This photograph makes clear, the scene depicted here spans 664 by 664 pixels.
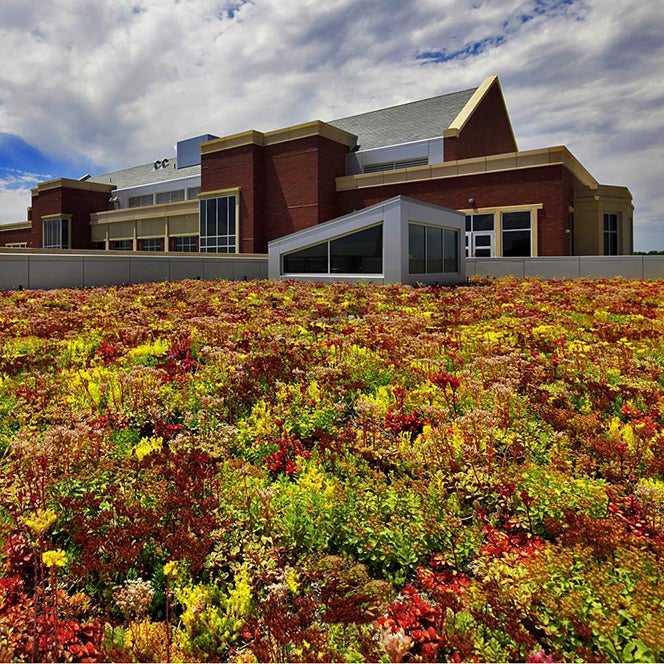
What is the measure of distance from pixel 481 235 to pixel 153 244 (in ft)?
98.6

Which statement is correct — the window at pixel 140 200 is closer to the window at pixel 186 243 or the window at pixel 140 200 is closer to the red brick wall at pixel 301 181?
the window at pixel 186 243

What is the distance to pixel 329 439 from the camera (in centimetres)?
439

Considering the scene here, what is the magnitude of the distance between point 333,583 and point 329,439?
5.41 ft

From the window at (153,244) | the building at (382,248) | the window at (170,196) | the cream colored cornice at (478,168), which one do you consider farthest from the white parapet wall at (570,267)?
the window at (170,196)

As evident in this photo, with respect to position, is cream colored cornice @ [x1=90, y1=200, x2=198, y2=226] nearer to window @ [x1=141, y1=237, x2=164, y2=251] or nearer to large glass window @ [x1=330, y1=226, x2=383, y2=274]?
window @ [x1=141, y1=237, x2=164, y2=251]

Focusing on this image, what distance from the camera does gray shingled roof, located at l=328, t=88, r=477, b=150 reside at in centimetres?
3409

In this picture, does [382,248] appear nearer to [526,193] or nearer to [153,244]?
[526,193]

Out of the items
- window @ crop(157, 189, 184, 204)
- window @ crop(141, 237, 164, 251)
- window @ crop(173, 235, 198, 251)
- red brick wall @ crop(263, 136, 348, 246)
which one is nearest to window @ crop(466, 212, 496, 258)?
red brick wall @ crop(263, 136, 348, 246)

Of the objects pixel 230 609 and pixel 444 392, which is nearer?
pixel 230 609

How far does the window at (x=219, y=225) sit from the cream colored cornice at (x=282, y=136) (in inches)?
142

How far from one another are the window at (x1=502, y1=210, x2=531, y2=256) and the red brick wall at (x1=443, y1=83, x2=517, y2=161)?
6724mm

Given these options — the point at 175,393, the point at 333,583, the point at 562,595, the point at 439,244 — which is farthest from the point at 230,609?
the point at 439,244

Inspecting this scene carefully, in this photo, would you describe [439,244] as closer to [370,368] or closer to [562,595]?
[370,368]

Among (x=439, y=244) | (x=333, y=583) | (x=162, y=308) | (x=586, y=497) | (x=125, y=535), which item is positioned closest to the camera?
(x=333, y=583)
